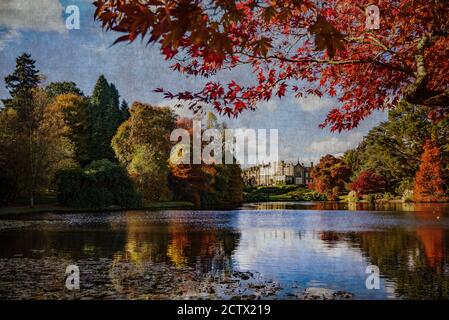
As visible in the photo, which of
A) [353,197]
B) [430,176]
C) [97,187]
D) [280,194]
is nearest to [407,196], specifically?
[430,176]

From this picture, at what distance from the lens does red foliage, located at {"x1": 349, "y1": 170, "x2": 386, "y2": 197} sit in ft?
124

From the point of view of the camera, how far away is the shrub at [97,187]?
22172 millimetres

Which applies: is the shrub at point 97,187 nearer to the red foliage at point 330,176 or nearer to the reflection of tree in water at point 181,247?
the reflection of tree in water at point 181,247

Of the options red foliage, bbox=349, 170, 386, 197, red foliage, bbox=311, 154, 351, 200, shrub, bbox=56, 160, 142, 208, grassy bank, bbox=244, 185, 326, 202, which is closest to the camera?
shrub, bbox=56, 160, 142, 208

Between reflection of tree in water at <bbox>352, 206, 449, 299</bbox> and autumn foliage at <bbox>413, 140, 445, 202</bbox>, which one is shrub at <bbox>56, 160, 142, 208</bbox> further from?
autumn foliage at <bbox>413, 140, 445, 202</bbox>

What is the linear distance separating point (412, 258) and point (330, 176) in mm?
38545

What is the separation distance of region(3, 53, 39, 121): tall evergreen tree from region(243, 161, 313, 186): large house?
32893 millimetres

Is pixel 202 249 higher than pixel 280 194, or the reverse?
pixel 280 194

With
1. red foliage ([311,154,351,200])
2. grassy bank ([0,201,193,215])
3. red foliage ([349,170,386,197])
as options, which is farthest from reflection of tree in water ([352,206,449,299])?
red foliage ([311,154,351,200])

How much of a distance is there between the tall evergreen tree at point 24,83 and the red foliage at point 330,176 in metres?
28.7

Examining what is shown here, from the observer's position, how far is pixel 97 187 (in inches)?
905

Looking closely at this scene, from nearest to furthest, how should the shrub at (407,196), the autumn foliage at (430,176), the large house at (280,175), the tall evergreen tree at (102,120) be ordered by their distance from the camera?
the tall evergreen tree at (102,120), the autumn foliage at (430,176), the shrub at (407,196), the large house at (280,175)

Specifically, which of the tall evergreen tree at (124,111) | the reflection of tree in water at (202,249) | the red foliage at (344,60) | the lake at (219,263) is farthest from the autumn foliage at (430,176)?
the red foliage at (344,60)

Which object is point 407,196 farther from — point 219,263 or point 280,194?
point 219,263
